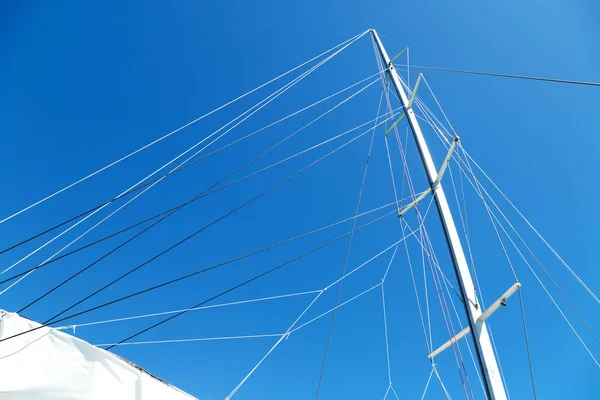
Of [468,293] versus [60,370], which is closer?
[60,370]

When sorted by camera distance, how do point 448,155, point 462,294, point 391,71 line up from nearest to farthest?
point 462,294, point 448,155, point 391,71

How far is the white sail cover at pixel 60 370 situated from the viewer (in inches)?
110

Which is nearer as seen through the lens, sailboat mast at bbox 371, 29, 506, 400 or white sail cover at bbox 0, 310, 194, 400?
white sail cover at bbox 0, 310, 194, 400

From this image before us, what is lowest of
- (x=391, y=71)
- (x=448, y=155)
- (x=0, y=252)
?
(x=0, y=252)

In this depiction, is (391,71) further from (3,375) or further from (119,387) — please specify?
(3,375)

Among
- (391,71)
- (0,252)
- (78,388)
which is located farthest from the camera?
(391,71)

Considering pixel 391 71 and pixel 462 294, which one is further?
pixel 391 71

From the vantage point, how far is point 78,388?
2.99m

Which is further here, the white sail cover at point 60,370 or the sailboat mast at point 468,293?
the sailboat mast at point 468,293

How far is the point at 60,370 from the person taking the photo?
119 inches

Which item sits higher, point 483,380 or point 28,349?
point 28,349

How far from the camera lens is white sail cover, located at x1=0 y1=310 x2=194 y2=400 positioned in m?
2.79

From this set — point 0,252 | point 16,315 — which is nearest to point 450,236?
point 16,315

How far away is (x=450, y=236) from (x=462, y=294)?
0.89 meters
